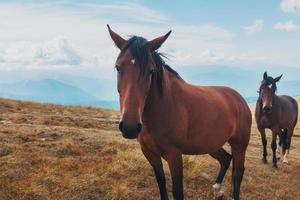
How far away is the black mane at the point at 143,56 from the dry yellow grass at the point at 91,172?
3.84 meters

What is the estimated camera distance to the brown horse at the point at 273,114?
15289mm

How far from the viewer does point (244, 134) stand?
367 inches

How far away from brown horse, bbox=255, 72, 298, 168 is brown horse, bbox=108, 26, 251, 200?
6.88 meters

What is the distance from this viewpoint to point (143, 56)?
5617mm

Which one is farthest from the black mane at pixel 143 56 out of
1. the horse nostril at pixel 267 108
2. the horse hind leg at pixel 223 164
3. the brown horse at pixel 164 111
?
the horse nostril at pixel 267 108

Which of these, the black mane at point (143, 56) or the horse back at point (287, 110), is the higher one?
the black mane at point (143, 56)

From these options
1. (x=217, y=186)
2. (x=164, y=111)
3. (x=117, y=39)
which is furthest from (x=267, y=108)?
(x=117, y=39)

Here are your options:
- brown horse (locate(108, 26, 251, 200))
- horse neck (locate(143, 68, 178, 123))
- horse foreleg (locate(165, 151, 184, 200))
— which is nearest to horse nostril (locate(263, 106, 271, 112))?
brown horse (locate(108, 26, 251, 200))

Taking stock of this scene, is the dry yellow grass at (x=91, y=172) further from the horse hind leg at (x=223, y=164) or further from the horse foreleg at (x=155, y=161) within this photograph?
the horse foreleg at (x=155, y=161)

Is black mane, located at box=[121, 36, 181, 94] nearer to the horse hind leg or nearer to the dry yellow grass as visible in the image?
the dry yellow grass

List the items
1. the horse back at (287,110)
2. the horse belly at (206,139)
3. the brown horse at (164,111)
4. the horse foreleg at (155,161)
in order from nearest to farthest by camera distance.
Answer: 1. the brown horse at (164,111)
2. the horse foreleg at (155,161)
3. the horse belly at (206,139)
4. the horse back at (287,110)

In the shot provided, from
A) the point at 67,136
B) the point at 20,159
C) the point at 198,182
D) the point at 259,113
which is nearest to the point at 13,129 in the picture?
the point at 67,136

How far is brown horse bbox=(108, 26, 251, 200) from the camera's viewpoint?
548 cm

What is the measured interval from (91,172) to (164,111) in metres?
4.33
